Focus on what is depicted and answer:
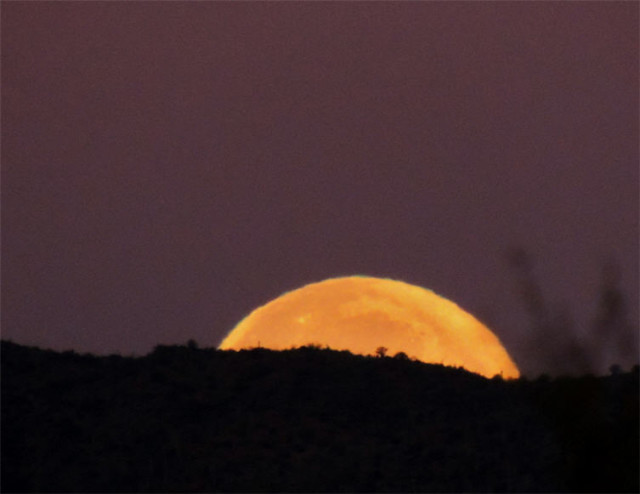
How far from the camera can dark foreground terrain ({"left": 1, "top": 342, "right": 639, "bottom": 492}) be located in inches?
483

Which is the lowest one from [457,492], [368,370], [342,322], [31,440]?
[457,492]

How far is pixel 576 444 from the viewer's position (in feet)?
42.0

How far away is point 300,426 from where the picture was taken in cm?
1292

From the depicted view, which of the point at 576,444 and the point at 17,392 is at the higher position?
the point at 17,392

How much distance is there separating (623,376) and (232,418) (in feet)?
14.7

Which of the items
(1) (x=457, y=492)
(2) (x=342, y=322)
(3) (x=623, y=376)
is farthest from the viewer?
(2) (x=342, y=322)

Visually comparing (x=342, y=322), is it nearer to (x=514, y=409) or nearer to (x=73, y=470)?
(x=514, y=409)

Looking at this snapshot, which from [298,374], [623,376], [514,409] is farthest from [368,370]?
[623,376]

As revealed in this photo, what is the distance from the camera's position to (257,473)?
12234 millimetres

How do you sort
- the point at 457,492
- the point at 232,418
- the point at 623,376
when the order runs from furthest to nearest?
the point at 623,376 → the point at 232,418 → the point at 457,492

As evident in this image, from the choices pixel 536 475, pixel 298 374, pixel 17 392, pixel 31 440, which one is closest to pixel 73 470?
pixel 31 440

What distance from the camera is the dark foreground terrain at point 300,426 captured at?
40.3 feet

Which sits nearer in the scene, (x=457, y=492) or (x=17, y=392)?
(x=457, y=492)

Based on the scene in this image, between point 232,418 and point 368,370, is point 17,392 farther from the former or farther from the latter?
point 368,370
